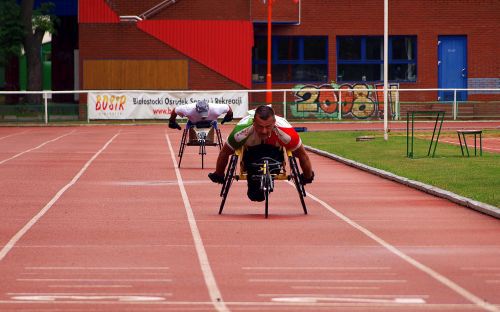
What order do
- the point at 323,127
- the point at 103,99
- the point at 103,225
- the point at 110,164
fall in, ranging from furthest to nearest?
the point at 103,99 < the point at 323,127 < the point at 110,164 < the point at 103,225

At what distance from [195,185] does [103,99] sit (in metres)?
32.3

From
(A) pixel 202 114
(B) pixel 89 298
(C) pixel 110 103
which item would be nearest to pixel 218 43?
(C) pixel 110 103

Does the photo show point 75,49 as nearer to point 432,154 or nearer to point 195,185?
point 432,154

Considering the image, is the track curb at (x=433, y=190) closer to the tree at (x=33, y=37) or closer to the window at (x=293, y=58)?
the window at (x=293, y=58)

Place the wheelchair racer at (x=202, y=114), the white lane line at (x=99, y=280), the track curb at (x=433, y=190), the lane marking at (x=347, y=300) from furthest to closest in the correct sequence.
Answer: the wheelchair racer at (x=202, y=114), the track curb at (x=433, y=190), the white lane line at (x=99, y=280), the lane marking at (x=347, y=300)

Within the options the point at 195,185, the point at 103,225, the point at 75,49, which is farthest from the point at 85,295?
the point at 75,49

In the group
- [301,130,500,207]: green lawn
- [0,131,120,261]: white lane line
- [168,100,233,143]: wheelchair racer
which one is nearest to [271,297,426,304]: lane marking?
[0,131,120,261]: white lane line

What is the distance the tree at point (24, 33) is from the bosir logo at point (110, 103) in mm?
8552

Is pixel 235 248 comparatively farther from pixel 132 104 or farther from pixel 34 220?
pixel 132 104

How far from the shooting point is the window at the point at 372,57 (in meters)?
60.4

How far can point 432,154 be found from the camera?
3028 cm

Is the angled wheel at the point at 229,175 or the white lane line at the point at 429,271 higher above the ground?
the angled wheel at the point at 229,175

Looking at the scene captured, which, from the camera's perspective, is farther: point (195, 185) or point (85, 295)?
point (195, 185)

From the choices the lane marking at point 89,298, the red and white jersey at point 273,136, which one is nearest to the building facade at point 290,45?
the red and white jersey at point 273,136
